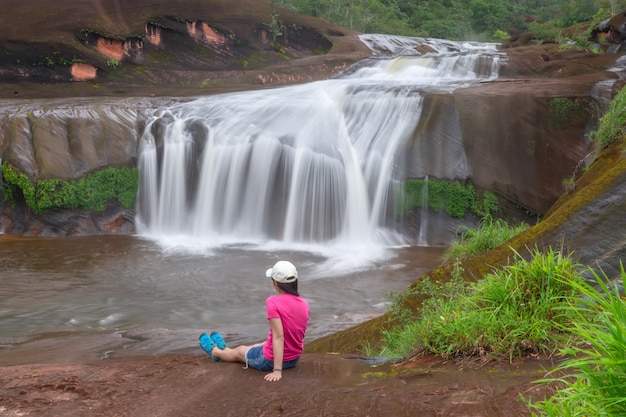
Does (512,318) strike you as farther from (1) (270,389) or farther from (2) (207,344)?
(2) (207,344)

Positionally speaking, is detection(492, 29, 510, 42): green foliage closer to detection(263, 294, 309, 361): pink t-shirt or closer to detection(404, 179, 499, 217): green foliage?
detection(404, 179, 499, 217): green foliage

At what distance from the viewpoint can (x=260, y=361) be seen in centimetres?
414

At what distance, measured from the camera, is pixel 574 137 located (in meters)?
11.4

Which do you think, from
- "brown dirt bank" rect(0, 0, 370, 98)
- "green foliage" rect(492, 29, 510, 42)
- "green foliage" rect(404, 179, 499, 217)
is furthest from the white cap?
"green foliage" rect(492, 29, 510, 42)

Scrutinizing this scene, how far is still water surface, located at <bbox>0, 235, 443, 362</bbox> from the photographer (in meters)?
6.92

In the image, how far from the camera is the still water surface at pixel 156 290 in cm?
692

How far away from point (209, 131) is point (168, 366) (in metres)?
9.71

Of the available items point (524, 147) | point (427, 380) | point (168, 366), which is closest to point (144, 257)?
point (168, 366)

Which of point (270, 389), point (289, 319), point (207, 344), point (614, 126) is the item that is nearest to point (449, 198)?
point (614, 126)

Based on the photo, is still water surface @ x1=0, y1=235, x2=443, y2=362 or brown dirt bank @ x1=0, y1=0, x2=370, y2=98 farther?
brown dirt bank @ x1=0, y1=0, x2=370, y2=98

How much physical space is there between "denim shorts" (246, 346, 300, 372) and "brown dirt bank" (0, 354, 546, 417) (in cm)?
5

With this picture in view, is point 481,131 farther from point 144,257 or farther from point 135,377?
point 135,377

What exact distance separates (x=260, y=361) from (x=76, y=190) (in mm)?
9828

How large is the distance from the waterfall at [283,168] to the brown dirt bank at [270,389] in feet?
24.8
